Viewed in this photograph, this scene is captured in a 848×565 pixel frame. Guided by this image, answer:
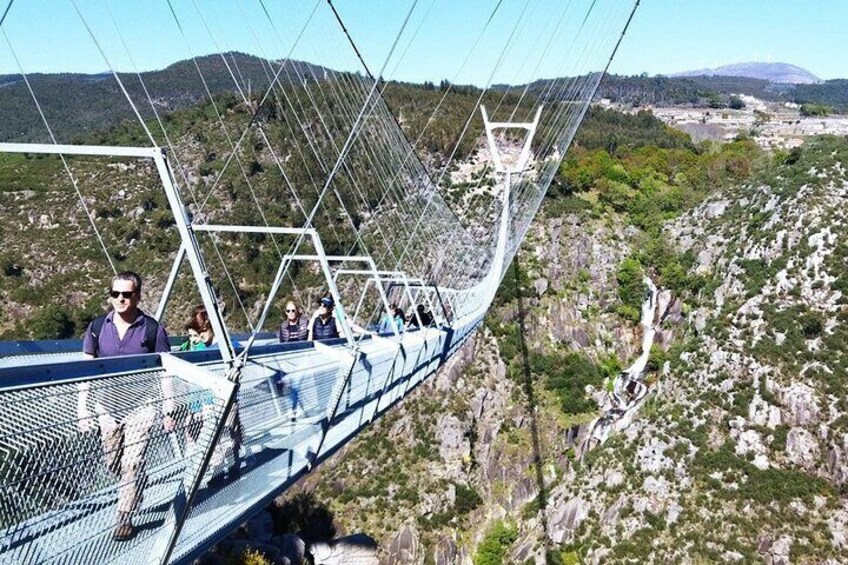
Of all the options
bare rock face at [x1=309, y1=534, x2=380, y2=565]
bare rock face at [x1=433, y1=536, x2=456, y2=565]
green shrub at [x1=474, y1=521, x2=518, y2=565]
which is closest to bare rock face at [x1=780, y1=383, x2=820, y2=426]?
green shrub at [x1=474, y1=521, x2=518, y2=565]

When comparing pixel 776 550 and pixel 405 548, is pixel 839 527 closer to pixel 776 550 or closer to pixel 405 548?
pixel 776 550

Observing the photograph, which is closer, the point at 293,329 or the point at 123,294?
the point at 123,294

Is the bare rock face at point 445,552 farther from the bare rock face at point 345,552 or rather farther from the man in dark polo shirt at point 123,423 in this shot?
the man in dark polo shirt at point 123,423

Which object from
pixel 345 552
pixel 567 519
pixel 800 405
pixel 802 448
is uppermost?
pixel 345 552

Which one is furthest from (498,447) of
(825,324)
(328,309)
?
(328,309)

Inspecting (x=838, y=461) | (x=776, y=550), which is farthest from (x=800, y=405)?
(x=776, y=550)

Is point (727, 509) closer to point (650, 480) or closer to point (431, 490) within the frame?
point (650, 480)

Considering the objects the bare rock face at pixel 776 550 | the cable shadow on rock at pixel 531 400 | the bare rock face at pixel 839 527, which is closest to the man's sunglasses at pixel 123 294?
the bare rock face at pixel 776 550

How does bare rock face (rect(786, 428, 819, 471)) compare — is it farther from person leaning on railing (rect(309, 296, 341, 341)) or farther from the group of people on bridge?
the group of people on bridge
